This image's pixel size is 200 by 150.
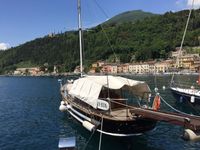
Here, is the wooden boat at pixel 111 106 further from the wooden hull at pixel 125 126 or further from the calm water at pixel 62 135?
the calm water at pixel 62 135

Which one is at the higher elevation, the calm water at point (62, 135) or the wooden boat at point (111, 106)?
the wooden boat at point (111, 106)

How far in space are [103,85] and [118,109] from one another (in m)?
2.51

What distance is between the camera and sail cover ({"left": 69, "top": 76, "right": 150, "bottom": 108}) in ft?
82.5

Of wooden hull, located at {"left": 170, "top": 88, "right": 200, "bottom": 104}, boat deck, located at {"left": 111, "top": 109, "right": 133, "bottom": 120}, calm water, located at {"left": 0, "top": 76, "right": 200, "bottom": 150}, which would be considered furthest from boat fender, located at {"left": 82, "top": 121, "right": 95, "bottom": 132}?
wooden hull, located at {"left": 170, "top": 88, "right": 200, "bottom": 104}

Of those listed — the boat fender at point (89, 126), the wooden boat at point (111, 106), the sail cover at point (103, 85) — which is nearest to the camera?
the wooden boat at point (111, 106)

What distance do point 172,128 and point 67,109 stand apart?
11608 millimetres

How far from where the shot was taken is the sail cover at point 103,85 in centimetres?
2514

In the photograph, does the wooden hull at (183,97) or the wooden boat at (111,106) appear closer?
the wooden boat at (111,106)

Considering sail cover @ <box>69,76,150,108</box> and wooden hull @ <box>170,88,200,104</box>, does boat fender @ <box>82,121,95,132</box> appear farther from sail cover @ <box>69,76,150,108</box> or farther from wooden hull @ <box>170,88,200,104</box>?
wooden hull @ <box>170,88,200,104</box>

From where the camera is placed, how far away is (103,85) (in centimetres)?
2519

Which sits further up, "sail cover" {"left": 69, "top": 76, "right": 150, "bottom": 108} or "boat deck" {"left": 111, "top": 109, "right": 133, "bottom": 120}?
"sail cover" {"left": 69, "top": 76, "right": 150, "bottom": 108}

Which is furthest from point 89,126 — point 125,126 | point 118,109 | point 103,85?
point 125,126

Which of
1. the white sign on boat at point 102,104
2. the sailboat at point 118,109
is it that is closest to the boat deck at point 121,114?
the sailboat at point 118,109

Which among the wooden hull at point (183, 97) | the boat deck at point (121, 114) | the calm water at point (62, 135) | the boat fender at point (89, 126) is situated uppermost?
the boat deck at point (121, 114)
